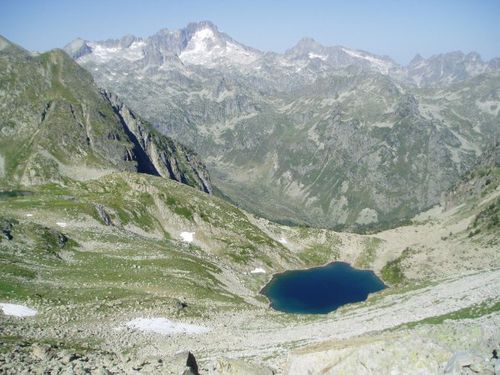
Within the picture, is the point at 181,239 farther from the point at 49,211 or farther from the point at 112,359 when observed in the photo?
the point at 112,359

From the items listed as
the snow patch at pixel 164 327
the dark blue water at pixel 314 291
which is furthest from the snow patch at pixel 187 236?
the snow patch at pixel 164 327

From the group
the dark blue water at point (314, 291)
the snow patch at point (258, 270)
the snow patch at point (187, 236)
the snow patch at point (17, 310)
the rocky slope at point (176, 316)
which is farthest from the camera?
the snow patch at point (187, 236)

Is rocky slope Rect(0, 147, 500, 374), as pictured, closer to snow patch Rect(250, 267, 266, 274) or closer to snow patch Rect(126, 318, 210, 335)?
snow patch Rect(126, 318, 210, 335)

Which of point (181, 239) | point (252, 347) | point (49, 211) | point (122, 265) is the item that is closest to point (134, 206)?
point (181, 239)

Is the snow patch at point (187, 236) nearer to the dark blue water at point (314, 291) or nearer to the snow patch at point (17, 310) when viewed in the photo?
the dark blue water at point (314, 291)

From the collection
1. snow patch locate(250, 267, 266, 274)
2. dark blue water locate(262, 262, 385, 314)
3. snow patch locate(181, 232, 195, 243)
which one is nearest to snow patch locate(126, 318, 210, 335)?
dark blue water locate(262, 262, 385, 314)
